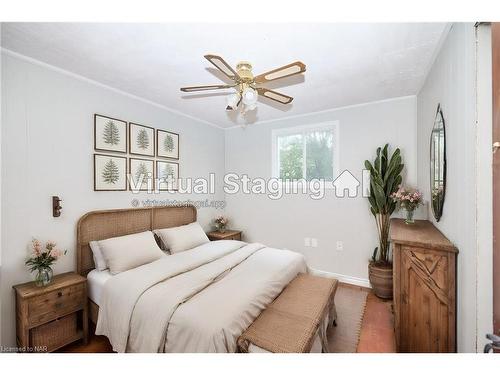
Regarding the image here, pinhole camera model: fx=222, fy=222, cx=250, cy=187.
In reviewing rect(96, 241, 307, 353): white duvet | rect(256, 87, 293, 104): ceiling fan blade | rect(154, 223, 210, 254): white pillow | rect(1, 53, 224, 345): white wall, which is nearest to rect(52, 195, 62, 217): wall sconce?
rect(1, 53, 224, 345): white wall

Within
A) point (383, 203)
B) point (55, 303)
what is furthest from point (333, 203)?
point (55, 303)

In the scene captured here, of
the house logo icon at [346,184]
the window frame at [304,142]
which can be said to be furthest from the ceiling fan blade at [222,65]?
the house logo icon at [346,184]

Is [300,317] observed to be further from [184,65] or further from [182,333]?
[184,65]

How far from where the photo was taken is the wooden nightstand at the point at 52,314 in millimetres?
1721

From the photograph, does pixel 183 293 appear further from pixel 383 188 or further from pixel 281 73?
pixel 383 188

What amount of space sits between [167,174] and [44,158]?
138cm

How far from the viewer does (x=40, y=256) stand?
1.88 meters

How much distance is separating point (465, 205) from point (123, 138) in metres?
3.21

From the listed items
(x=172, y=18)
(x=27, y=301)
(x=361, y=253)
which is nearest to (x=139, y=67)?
(x=172, y=18)

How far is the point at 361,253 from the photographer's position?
3199 mm

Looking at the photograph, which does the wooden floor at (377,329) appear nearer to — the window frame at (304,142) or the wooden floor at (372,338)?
the wooden floor at (372,338)

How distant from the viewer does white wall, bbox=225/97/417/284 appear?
118 inches

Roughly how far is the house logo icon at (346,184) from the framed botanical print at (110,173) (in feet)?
9.61
